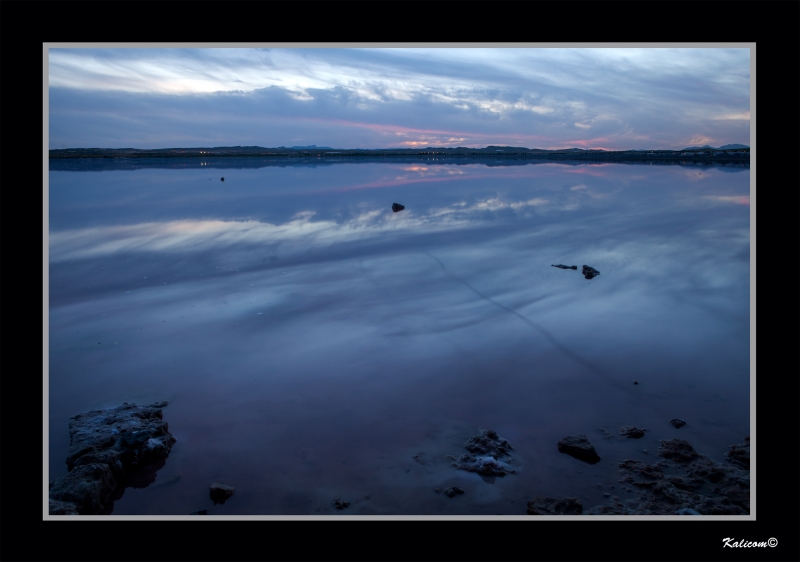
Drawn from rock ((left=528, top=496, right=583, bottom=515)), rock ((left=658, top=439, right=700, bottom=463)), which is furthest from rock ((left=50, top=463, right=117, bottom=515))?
rock ((left=658, top=439, right=700, bottom=463))

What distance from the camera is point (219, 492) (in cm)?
287

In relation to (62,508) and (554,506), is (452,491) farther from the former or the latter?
(62,508)

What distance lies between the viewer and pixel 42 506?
2.27 m

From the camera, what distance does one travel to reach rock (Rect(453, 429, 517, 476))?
3.01m

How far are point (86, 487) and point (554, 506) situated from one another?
8.47 ft

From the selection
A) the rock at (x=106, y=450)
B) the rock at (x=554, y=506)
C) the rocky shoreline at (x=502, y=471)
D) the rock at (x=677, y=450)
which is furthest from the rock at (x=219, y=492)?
the rock at (x=677, y=450)

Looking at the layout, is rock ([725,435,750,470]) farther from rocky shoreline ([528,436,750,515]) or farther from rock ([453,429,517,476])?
rock ([453,429,517,476])

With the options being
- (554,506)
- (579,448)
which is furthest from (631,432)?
(554,506)

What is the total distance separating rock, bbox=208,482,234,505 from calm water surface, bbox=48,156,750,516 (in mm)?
46

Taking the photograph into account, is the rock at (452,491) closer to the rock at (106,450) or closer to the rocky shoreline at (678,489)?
the rocky shoreline at (678,489)

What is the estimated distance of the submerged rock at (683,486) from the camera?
2713 mm

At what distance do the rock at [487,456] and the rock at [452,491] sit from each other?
18 cm
